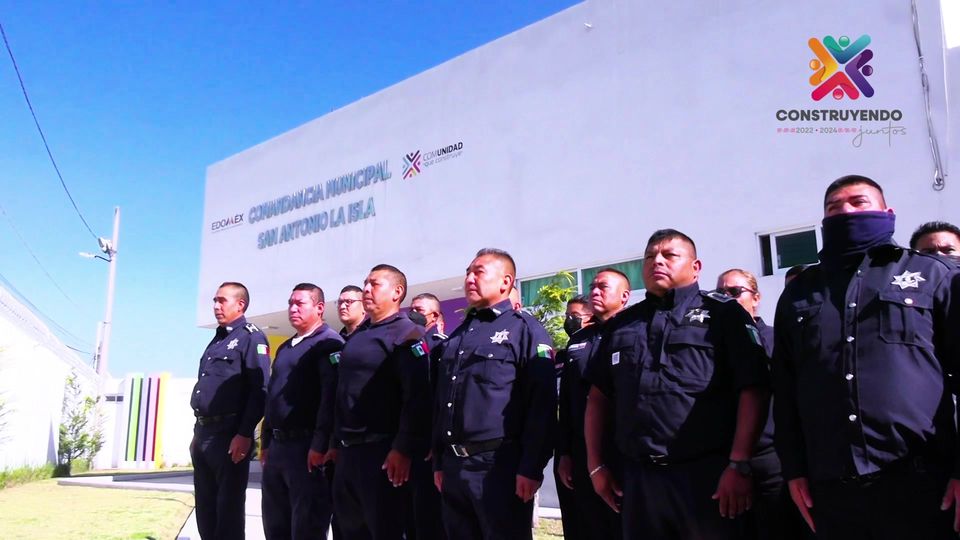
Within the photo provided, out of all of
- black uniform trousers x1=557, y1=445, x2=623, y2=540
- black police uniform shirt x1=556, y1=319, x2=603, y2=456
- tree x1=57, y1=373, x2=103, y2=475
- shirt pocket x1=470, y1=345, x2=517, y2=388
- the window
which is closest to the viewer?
shirt pocket x1=470, y1=345, x2=517, y2=388

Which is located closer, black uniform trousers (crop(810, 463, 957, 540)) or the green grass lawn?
black uniform trousers (crop(810, 463, 957, 540))

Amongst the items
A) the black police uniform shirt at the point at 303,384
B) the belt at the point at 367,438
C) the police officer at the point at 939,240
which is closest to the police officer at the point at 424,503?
the belt at the point at 367,438

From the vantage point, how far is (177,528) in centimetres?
831

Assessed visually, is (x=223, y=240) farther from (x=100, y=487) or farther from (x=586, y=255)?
(x=586, y=255)

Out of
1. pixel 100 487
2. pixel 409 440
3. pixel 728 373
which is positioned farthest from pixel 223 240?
pixel 728 373

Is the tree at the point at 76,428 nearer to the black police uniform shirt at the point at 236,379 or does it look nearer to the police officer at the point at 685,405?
the black police uniform shirt at the point at 236,379

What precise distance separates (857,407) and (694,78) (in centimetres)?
938

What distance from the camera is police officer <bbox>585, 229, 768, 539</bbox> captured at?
9.69ft

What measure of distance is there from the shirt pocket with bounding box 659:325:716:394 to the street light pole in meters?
19.7

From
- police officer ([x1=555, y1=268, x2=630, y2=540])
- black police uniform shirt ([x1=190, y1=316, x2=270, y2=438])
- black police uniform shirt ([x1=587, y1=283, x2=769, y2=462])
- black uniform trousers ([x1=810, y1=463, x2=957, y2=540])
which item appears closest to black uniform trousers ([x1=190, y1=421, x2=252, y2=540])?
black police uniform shirt ([x1=190, y1=316, x2=270, y2=438])

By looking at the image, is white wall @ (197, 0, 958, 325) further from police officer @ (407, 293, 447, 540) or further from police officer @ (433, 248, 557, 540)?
police officer @ (433, 248, 557, 540)

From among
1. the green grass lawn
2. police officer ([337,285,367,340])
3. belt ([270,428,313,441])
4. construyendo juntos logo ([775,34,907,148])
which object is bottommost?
the green grass lawn

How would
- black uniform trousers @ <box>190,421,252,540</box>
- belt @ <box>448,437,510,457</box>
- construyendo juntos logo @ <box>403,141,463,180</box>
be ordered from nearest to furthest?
belt @ <box>448,437,510,457</box>
black uniform trousers @ <box>190,421,252,540</box>
construyendo juntos logo @ <box>403,141,463,180</box>

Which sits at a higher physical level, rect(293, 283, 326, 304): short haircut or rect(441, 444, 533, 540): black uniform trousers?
rect(293, 283, 326, 304): short haircut
